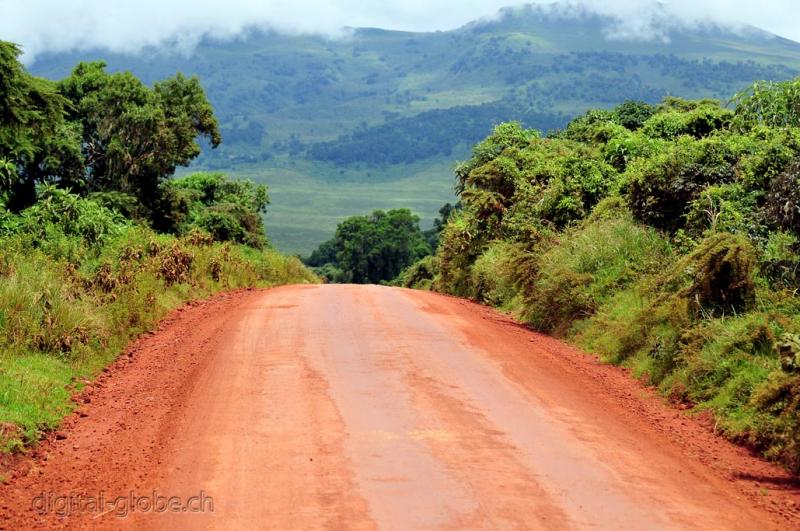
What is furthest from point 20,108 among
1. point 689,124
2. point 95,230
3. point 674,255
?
point 689,124

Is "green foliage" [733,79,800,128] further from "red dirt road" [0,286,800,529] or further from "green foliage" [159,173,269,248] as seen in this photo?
"green foliage" [159,173,269,248]

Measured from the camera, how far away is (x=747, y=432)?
10.7 metres

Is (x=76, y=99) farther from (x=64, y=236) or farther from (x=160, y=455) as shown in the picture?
(x=160, y=455)

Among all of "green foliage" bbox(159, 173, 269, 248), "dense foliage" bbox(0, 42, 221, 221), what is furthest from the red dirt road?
"green foliage" bbox(159, 173, 269, 248)

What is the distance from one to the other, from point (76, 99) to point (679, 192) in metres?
28.6

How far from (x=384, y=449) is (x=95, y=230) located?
16334mm

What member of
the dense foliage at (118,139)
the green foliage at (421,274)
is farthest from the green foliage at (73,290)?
the green foliage at (421,274)

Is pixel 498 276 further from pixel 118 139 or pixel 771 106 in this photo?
pixel 118 139

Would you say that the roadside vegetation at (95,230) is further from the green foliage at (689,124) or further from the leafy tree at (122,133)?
the green foliage at (689,124)

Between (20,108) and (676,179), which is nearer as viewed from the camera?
(676,179)

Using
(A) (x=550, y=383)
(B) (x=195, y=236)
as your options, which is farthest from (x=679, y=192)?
(B) (x=195, y=236)

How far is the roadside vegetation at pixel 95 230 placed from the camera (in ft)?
44.4

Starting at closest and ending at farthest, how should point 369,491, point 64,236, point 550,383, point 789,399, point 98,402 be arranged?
point 369,491, point 789,399, point 98,402, point 550,383, point 64,236

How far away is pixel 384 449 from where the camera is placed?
9266 millimetres
